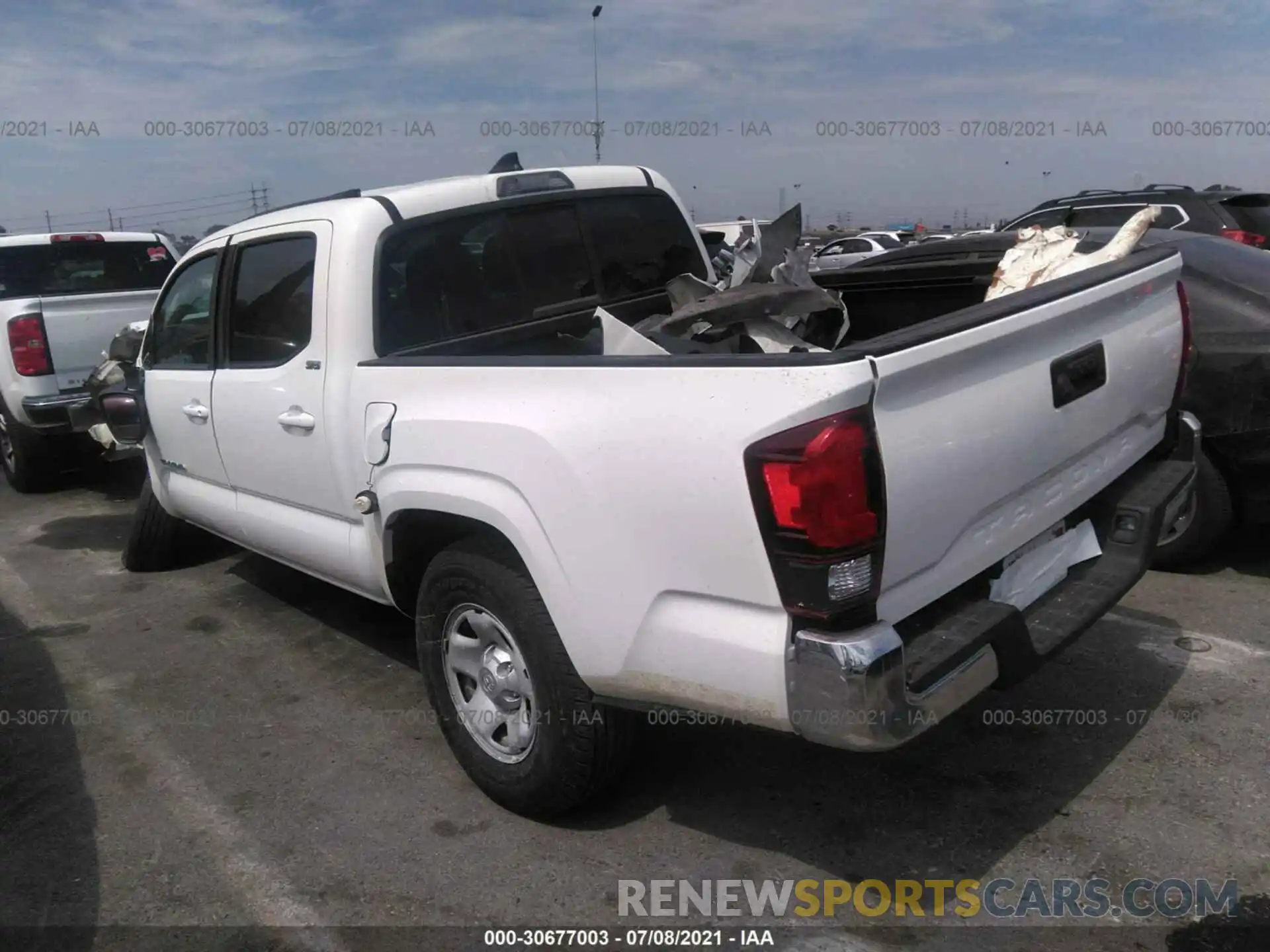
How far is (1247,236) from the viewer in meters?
10.3

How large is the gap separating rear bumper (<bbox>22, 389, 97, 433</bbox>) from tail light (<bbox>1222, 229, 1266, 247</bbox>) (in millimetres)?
10625

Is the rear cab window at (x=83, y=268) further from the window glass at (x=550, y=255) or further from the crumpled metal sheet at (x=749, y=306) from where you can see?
the crumpled metal sheet at (x=749, y=306)

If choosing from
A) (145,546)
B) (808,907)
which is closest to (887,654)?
(808,907)

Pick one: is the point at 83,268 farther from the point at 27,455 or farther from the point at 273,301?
the point at 273,301

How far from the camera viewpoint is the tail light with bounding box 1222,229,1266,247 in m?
10.3

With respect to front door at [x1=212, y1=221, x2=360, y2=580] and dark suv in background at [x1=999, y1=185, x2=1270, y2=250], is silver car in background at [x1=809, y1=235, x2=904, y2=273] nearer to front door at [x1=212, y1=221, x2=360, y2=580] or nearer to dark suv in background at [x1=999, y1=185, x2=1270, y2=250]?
dark suv in background at [x1=999, y1=185, x2=1270, y2=250]

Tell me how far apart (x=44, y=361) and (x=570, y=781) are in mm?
6205

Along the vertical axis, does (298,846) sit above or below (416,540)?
below

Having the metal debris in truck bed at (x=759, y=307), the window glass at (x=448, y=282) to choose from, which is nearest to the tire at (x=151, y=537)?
the window glass at (x=448, y=282)

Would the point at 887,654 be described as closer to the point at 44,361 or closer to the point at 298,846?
the point at 298,846

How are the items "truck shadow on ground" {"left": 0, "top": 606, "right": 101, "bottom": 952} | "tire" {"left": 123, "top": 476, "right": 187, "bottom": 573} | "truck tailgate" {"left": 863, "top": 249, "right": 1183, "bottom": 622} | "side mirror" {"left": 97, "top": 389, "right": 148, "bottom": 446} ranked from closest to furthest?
1. "truck tailgate" {"left": 863, "top": 249, "right": 1183, "bottom": 622}
2. "truck shadow on ground" {"left": 0, "top": 606, "right": 101, "bottom": 952}
3. "side mirror" {"left": 97, "top": 389, "right": 148, "bottom": 446}
4. "tire" {"left": 123, "top": 476, "right": 187, "bottom": 573}

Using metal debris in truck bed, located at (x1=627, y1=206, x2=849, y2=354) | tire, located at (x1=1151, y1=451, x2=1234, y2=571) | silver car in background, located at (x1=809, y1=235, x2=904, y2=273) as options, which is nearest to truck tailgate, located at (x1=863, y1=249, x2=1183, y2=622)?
metal debris in truck bed, located at (x1=627, y1=206, x2=849, y2=354)

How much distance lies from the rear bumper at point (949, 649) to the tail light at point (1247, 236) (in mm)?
8715

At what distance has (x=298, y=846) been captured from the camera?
3.08 meters
